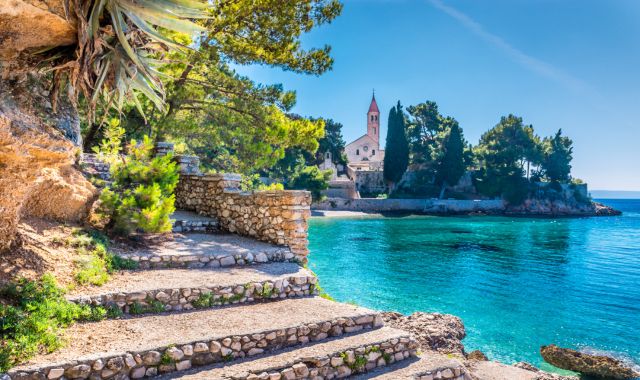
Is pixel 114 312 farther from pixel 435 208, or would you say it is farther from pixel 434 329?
pixel 435 208

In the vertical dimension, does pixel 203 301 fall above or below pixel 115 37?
below

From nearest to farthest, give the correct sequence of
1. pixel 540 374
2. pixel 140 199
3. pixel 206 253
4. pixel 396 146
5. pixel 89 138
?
pixel 206 253, pixel 140 199, pixel 540 374, pixel 89 138, pixel 396 146

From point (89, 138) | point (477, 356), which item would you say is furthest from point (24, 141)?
point (477, 356)

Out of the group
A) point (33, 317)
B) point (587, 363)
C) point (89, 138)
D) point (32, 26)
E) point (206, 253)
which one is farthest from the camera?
point (89, 138)

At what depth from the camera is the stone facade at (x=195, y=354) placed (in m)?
4.06

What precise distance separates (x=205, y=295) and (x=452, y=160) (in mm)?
59838

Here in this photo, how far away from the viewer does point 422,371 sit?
555cm

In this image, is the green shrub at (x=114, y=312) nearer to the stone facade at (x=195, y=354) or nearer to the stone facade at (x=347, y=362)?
the stone facade at (x=195, y=354)

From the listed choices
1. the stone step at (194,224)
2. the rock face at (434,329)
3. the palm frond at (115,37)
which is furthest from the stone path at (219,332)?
the rock face at (434,329)

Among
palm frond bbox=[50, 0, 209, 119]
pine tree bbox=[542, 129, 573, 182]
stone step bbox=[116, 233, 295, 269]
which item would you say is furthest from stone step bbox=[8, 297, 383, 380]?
pine tree bbox=[542, 129, 573, 182]

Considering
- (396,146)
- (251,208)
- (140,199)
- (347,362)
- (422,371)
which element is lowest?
(422,371)

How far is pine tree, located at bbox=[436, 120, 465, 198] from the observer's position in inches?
2406

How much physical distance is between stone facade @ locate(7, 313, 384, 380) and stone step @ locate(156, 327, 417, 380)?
64mm

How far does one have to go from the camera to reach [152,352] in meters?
4.49
